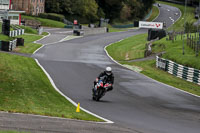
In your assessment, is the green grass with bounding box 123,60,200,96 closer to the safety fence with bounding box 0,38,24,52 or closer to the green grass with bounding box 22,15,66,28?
the safety fence with bounding box 0,38,24,52

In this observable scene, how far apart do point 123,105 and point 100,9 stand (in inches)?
3994

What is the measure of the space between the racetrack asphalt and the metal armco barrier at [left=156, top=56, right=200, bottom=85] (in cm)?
428

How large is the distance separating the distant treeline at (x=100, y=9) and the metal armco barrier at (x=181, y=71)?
7015 cm

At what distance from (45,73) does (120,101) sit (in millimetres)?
10992

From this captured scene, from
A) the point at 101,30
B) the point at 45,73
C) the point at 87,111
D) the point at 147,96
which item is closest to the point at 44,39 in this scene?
the point at 101,30

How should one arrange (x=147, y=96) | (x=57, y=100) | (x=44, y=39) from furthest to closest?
(x=44, y=39), (x=147, y=96), (x=57, y=100)

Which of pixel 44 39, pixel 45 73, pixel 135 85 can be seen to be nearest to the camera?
pixel 135 85

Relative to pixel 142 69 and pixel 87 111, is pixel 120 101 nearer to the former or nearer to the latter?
pixel 87 111

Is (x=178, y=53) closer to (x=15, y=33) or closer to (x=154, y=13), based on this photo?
(x=15, y=33)

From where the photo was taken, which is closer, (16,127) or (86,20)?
(16,127)

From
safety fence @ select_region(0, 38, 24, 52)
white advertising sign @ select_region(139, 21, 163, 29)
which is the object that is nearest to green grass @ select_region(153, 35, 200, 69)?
white advertising sign @ select_region(139, 21, 163, 29)

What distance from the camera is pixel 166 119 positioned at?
18.8 meters

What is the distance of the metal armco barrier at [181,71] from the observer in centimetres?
3728

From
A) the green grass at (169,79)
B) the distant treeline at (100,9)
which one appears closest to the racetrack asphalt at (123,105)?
the green grass at (169,79)
